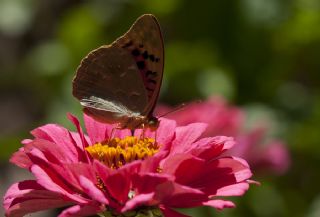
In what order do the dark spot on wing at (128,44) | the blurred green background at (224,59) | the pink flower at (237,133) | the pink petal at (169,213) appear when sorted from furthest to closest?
the blurred green background at (224,59) → the pink flower at (237,133) → the dark spot on wing at (128,44) → the pink petal at (169,213)

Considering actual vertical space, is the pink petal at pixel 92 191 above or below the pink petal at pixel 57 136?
below

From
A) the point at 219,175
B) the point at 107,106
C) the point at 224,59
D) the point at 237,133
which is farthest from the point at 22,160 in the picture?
the point at 224,59

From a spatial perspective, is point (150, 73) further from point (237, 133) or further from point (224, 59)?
point (224, 59)

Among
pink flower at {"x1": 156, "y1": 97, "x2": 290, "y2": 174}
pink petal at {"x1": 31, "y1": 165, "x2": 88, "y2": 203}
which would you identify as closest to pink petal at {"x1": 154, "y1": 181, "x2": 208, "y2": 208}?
pink petal at {"x1": 31, "y1": 165, "x2": 88, "y2": 203}

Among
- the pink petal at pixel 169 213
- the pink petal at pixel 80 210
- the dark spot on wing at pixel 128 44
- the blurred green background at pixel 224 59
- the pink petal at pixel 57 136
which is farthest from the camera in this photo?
the blurred green background at pixel 224 59

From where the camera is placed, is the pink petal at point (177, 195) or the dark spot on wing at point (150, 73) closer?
the pink petal at point (177, 195)

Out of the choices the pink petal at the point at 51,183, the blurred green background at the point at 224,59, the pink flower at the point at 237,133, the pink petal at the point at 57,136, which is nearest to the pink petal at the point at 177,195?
the pink petal at the point at 51,183

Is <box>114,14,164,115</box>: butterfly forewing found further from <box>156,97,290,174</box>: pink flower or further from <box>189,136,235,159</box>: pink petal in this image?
<box>156,97,290,174</box>: pink flower

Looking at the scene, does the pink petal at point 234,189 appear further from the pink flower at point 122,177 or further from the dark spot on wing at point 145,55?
the dark spot on wing at point 145,55
